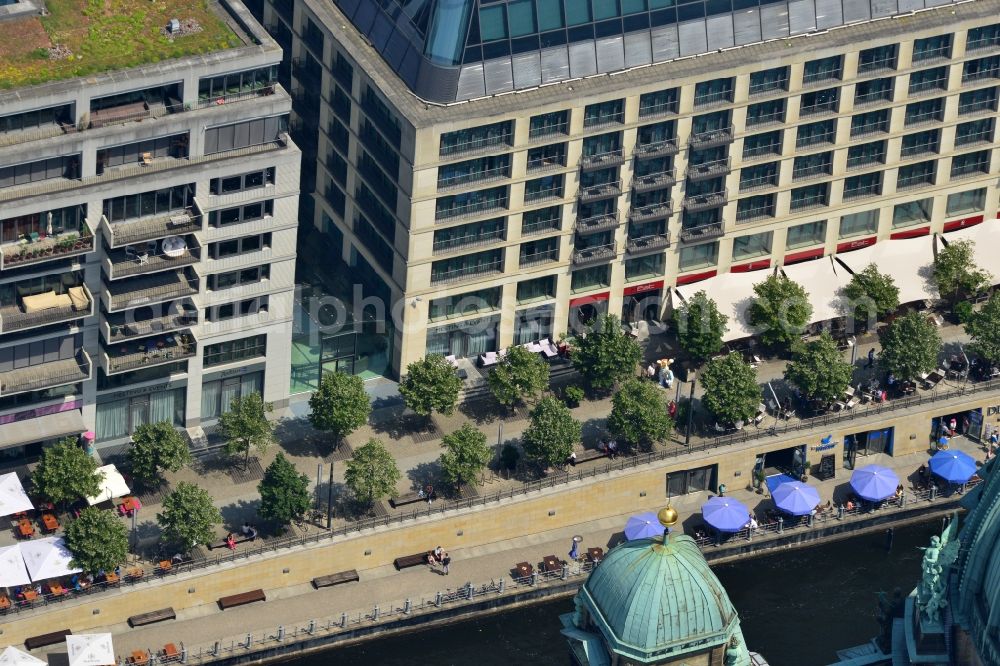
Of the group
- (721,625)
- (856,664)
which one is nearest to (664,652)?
(721,625)

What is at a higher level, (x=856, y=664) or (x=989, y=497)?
(x=989, y=497)

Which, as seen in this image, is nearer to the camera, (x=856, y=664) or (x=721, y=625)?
(x=721, y=625)

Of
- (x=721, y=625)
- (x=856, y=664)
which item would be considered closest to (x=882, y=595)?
(x=856, y=664)

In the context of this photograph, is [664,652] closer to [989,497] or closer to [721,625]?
[721,625]

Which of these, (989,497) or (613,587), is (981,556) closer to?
(989,497)

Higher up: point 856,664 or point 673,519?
point 673,519

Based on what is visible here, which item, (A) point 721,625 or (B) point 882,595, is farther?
(B) point 882,595
